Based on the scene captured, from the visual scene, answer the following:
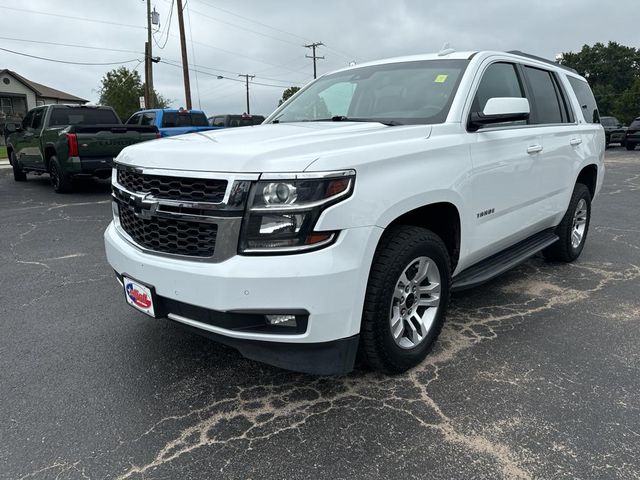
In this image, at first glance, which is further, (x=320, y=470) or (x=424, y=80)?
(x=424, y=80)

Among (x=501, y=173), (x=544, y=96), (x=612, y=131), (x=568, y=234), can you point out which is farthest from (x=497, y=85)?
(x=612, y=131)

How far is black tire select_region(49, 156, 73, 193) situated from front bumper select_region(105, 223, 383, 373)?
9044 millimetres

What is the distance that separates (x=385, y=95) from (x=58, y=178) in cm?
900

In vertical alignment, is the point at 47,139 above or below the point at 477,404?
above

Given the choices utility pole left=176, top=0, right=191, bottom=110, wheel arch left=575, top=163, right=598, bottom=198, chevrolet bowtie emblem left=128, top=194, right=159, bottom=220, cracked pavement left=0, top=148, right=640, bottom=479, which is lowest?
cracked pavement left=0, top=148, right=640, bottom=479

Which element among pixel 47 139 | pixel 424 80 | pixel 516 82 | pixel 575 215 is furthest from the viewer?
pixel 47 139

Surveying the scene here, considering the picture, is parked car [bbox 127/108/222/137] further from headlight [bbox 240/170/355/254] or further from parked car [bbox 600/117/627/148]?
parked car [bbox 600/117/627/148]

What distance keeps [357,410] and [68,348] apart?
2.05 metres

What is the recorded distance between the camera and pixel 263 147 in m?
2.44

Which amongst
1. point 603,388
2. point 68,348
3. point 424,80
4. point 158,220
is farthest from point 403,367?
point 68,348

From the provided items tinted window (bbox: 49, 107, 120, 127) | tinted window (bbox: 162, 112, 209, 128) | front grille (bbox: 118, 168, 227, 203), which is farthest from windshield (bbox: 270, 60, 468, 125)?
tinted window (bbox: 162, 112, 209, 128)

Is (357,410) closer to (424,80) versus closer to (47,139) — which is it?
(424,80)

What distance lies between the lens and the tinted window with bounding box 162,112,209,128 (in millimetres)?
13641

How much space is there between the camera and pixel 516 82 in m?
4.01
